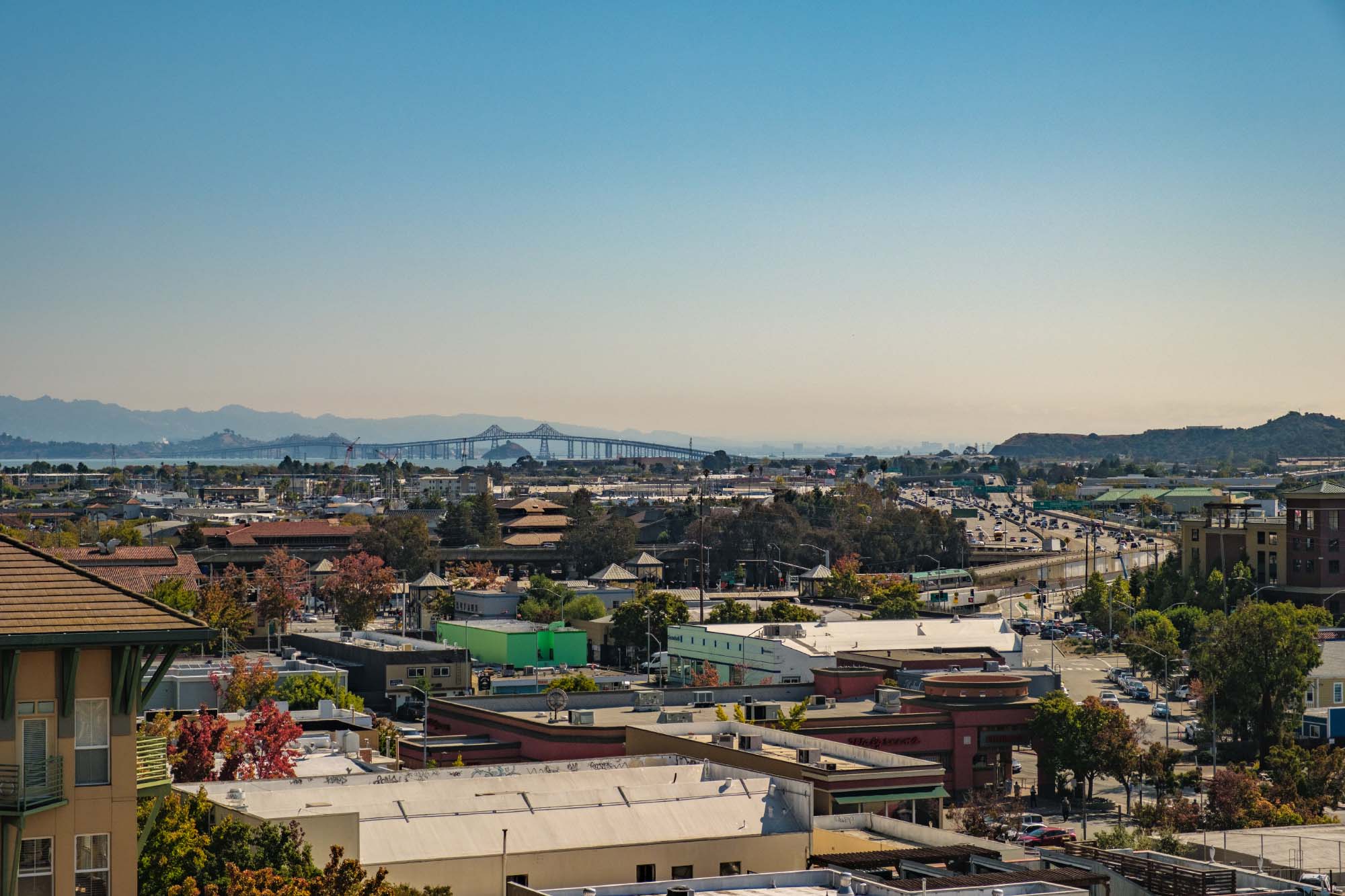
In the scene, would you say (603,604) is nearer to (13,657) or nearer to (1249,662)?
(1249,662)

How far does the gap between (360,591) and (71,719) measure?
92.7 meters

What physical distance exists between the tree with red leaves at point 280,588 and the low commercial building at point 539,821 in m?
65.1

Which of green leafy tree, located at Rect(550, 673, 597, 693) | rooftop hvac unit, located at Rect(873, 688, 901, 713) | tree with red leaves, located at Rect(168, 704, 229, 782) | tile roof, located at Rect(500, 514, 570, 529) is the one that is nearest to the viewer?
tree with red leaves, located at Rect(168, 704, 229, 782)

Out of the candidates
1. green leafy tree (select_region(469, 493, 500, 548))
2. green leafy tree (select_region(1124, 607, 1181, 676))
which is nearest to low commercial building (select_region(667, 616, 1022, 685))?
green leafy tree (select_region(1124, 607, 1181, 676))

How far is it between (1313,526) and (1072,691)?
27740 millimetres

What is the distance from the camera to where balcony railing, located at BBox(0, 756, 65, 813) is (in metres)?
15.1

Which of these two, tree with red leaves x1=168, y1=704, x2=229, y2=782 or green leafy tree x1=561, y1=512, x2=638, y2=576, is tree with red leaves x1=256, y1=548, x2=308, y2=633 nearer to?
green leafy tree x1=561, y1=512, x2=638, y2=576

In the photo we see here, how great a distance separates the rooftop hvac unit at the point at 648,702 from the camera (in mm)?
52062

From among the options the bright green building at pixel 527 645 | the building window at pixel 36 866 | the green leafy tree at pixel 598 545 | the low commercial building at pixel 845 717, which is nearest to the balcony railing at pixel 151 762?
the building window at pixel 36 866

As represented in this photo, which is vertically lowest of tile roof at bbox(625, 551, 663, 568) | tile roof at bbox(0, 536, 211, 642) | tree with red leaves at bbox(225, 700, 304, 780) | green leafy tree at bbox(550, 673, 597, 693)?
tile roof at bbox(625, 551, 663, 568)

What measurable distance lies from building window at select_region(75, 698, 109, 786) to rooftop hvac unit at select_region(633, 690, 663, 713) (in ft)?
120

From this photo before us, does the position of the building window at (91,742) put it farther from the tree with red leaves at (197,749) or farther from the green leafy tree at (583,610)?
the green leafy tree at (583,610)

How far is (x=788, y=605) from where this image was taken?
98.4 metres

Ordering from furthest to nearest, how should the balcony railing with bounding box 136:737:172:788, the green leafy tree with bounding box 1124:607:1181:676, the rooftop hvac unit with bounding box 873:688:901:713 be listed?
the green leafy tree with bounding box 1124:607:1181:676
the rooftop hvac unit with bounding box 873:688:901:713
the balcony railing with bounding box 136:737:172:788
